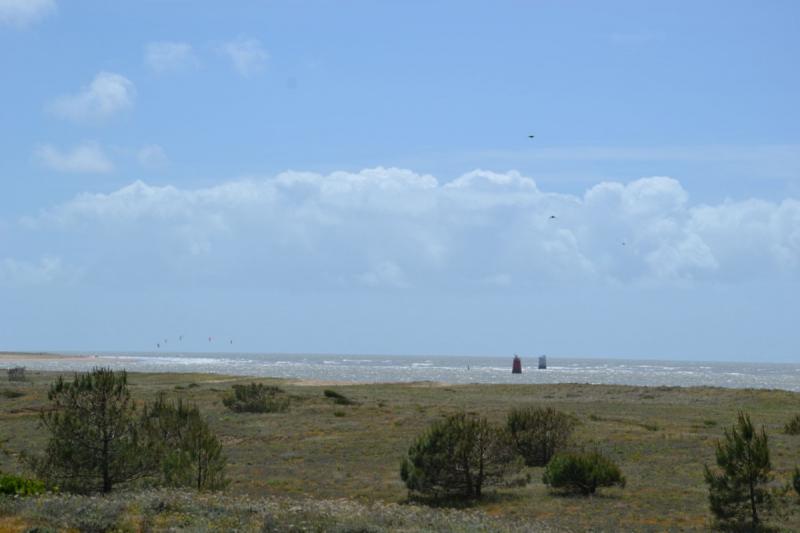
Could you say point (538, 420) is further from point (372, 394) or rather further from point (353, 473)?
point (372, 394)

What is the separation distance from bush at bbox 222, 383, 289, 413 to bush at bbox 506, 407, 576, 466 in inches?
784

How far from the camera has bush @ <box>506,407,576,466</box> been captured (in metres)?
33.1

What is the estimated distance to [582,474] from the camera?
2608 cm

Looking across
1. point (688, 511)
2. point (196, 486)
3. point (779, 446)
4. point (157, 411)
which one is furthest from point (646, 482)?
point (157, 411)

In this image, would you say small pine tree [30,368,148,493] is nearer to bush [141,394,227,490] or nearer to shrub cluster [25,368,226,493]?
shrub cluster [25,368,226,493]

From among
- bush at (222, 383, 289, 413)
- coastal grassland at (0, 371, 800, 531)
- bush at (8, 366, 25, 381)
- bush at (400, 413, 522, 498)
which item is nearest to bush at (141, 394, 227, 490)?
coastal grassland at (0, 371, 800, 531)

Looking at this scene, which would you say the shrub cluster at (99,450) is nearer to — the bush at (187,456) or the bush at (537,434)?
the bush at (187,456)

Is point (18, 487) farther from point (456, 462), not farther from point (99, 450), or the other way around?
point (456, 462)

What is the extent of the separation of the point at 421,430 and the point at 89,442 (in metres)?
18.1

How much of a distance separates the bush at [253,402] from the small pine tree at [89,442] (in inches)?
997

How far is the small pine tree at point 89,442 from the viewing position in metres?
23.8

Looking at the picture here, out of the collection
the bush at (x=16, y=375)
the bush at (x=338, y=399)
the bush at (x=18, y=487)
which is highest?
the bush at (x=18, y=487)

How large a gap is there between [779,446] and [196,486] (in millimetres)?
22900

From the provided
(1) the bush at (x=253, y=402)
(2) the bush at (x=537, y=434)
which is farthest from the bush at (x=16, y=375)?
A: (2) the bush at (x=537, y=434)
